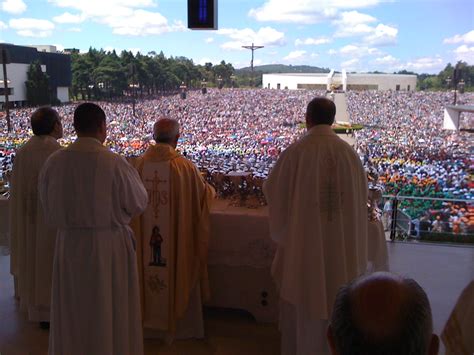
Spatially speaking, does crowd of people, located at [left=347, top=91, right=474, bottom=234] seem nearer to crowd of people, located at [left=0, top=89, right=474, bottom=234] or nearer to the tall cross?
crowd of people, located at [left=0, top=89, right=474, bottom=234]

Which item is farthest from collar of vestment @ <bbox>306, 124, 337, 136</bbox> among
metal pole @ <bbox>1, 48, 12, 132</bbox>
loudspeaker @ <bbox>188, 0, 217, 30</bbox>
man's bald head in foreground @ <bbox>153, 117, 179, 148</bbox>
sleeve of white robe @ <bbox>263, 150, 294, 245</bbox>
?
metal pole @ <bbox>1, 48, 12, 132</bbox>

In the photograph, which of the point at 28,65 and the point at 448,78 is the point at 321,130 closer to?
the point at 448,78

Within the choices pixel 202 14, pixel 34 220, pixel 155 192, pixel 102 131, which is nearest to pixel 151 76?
pixel 202 14

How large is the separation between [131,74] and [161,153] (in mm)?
4089

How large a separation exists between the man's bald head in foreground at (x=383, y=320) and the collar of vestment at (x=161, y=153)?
2.61 m

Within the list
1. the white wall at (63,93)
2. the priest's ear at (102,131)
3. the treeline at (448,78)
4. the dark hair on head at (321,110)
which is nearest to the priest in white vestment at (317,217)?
the dark hair on head at (321,110)

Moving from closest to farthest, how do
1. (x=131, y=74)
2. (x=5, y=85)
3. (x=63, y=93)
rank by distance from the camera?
(x=5, y=85)
(x=63, y=93)
(x=131, y=74)

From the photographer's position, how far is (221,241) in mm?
3760

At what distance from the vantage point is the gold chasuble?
11.4ft

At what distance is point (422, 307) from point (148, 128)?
22.2 feet

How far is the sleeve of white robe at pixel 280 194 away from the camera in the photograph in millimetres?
2980

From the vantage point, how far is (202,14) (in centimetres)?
499

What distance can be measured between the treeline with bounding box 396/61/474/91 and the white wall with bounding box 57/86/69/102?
4446mm

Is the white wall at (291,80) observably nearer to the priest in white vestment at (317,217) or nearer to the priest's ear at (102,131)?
the priest in white vestment at (317,217)
